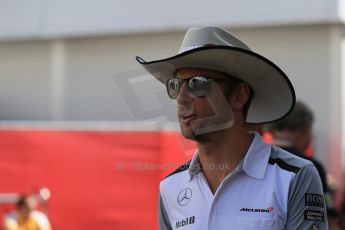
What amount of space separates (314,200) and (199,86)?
507mm

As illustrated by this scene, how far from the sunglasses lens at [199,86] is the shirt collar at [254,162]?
0.24 m

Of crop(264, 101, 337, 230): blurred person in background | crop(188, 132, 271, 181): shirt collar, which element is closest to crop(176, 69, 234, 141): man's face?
crop(188, 132, 271, 181): shirt collar

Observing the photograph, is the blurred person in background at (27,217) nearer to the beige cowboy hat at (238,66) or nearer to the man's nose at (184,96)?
the beige cowboy hat at (238,66)

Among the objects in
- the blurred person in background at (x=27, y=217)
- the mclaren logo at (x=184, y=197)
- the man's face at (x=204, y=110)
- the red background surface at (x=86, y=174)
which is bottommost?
the blurred person in background at (x=27, y=217)

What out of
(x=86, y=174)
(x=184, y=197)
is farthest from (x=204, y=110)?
(x=86, y=174)

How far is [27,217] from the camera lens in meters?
7.39

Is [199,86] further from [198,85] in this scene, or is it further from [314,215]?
[314,215]

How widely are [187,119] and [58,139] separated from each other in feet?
18.8

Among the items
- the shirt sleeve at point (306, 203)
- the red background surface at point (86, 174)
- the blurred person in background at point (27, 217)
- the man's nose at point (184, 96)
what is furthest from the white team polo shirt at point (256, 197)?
the blurred person in background at point (27, 217)

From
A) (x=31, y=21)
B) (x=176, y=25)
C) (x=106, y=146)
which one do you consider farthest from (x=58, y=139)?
(x=31, y=21)

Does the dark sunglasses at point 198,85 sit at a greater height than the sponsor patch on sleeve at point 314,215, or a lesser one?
greater

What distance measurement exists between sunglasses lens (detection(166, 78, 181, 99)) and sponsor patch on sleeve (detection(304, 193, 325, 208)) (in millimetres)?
549

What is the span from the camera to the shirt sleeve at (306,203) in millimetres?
2016

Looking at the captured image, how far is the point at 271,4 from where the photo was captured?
396 inches
